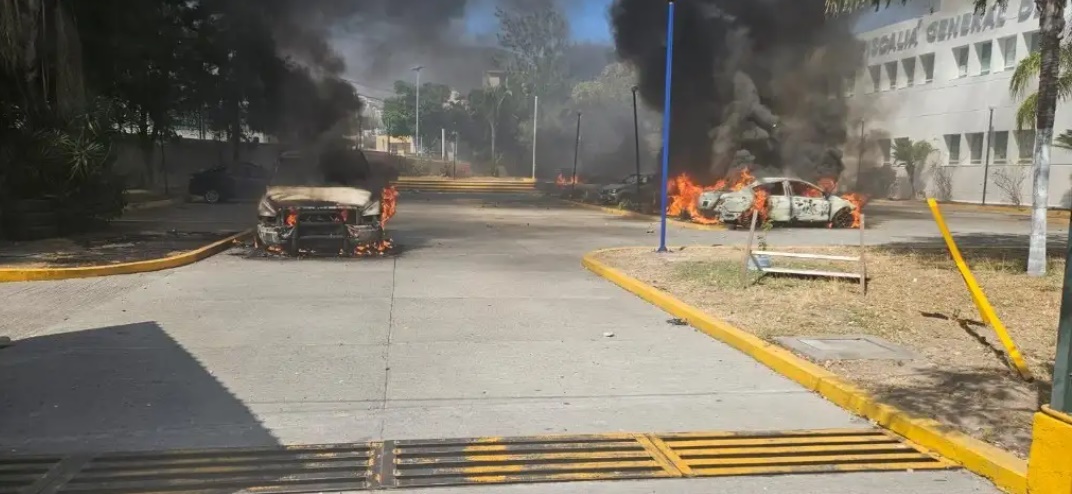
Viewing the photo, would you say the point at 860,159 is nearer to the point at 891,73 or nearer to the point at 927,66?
the point at 891,73

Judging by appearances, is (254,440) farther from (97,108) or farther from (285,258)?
(97,108)

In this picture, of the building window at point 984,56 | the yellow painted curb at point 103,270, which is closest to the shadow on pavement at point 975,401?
the yellow painted curb at point 103,270

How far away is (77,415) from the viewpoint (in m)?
4.41

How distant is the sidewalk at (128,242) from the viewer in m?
10.1

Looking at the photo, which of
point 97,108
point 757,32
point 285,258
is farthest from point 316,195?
point 757,32

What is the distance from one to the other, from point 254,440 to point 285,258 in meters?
7.63

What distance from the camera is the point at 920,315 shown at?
7098 millimetres

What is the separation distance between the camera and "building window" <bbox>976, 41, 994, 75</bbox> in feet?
104

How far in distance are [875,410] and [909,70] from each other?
37.0 meters

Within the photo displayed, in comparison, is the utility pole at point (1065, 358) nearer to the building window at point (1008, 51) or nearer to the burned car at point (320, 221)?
the burned car at point (320, 221)

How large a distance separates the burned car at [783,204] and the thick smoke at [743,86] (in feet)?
19.3

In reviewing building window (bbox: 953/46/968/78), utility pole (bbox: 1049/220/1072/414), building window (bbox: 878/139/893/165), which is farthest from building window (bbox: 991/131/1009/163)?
utility pole (bbox: 1049/220/1072/414)

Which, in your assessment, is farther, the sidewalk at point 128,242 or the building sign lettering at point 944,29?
the building sign lettering at point 944,29

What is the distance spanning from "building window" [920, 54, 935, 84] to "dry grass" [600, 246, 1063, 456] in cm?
2691
